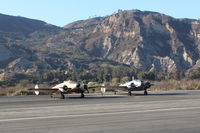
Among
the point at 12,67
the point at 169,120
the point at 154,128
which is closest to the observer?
the point at 154,128

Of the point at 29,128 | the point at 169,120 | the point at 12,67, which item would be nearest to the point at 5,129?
the point at 29,128

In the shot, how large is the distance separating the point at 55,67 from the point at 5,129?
605ft

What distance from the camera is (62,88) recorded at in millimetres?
41188

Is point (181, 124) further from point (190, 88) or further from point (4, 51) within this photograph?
point (4, 51)

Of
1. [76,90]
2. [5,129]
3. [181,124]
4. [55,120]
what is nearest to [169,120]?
[181,124]

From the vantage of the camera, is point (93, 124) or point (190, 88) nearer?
point (93, 124)

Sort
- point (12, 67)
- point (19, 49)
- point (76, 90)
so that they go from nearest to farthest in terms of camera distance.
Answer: point (76, 90), point (12, 67), point (19, 49)

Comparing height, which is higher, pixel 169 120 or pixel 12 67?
pixel 12 67

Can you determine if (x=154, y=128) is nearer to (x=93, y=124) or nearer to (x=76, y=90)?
(x=93, y=124)

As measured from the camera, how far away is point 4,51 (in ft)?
617

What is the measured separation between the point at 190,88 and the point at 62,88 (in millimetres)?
28131

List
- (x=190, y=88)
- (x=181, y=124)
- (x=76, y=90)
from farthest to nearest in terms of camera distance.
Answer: (x=190, y=88) < (x=76, y=90) < (x=181, y=124)

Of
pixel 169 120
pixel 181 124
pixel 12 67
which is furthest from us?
pixel 12 67

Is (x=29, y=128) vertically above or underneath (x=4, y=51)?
underneath
